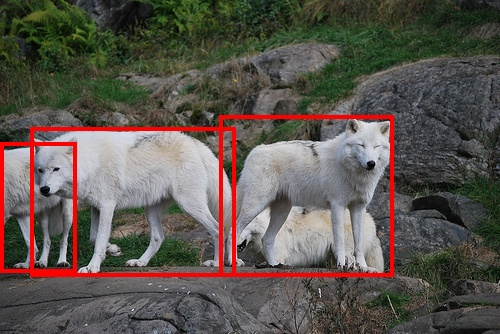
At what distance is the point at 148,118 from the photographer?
14.7 m

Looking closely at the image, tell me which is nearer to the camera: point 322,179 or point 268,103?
point 322,179

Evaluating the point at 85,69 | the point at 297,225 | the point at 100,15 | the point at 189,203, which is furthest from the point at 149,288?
the point at 100,15

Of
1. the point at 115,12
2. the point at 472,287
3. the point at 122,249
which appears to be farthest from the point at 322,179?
the point at 115,12

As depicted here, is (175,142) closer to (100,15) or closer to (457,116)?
(457,116)

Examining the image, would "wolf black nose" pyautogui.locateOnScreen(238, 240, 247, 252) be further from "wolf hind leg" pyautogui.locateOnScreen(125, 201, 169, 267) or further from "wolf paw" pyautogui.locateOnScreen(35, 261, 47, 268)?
"wolf paw" pyautogui.locateOnScreen(35, 261, 47, 268)

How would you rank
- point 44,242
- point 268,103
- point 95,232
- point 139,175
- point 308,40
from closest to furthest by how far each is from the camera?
point 139,175
point 95,232
point 44,242
point 268,103
point 308,40

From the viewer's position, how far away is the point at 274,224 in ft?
30.0

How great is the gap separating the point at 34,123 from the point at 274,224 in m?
6.65

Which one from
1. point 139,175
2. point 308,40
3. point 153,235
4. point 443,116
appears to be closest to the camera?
point 139,175

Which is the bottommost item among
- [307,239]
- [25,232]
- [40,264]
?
[40,264]

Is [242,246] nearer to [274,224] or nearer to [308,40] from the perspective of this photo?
[274,224]

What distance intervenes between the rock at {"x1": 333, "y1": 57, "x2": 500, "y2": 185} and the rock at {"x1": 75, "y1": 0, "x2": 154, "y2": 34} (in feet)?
24.5

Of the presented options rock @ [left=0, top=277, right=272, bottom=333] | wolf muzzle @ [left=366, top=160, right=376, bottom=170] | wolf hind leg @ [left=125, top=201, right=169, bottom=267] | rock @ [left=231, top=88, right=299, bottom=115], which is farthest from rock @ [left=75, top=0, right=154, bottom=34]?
rock @ [left=0, top=277, right=272, bottom=333]

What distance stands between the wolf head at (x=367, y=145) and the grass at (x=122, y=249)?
279 cm
